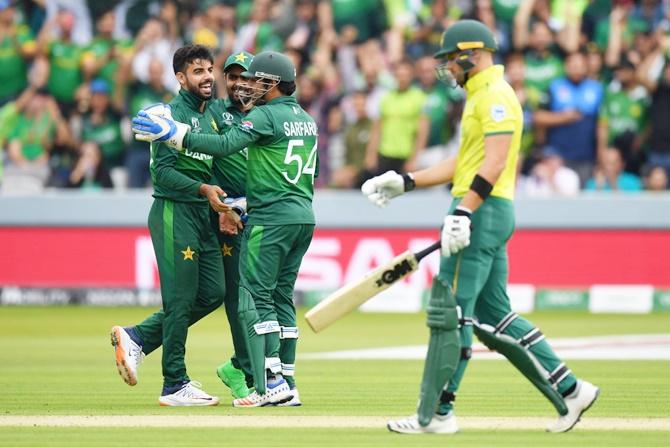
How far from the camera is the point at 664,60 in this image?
15383 millimetres

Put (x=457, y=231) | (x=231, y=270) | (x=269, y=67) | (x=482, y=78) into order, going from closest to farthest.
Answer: (x=457, y=231)
(x=482, y=78)
(x=269, y=67)
(x=231, y=270)

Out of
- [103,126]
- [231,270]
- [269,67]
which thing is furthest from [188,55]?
[103,126]

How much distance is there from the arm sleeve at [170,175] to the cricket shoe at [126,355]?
0.90 meters

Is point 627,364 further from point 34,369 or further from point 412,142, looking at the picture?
point 412,142

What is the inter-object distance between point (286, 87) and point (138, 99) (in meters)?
8.46

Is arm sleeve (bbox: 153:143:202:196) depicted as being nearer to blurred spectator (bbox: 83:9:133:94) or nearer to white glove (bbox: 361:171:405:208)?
white glove (bbox: 361:171:405:208)

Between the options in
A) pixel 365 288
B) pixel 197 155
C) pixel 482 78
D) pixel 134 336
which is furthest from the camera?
pixel 134 336

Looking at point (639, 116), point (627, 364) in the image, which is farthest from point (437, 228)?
point (627, 364)

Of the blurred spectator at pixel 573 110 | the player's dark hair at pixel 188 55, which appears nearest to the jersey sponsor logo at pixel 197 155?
the player's dark hair at pixel 188 55

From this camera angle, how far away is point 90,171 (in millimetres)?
15914

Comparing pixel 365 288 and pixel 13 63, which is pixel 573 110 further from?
pixel 365 288

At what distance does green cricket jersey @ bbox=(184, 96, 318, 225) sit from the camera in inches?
301

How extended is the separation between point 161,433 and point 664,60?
A: 10.3 meters

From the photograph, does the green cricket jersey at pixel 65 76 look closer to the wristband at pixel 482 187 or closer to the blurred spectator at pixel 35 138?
the blurred spectator at pixel 35 138
